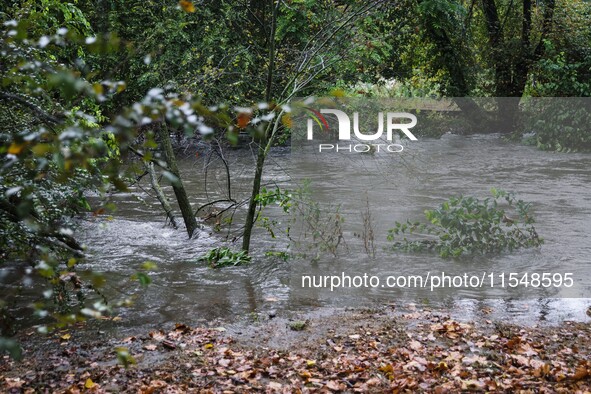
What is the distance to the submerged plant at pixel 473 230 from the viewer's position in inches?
324

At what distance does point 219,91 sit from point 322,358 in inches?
197

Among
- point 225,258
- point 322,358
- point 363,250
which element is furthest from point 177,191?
point 322,358

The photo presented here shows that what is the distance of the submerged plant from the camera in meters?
8.23

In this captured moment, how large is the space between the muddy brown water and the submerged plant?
0.46 feet

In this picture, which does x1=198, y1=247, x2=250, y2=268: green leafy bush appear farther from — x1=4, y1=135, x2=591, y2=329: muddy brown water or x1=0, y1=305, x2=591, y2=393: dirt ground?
x1=0, y1=305, x2=591, y2=393: dirt ground

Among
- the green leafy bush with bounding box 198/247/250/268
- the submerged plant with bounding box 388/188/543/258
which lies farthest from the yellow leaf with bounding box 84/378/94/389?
the submerged plant with bounding box 388/188/543/258

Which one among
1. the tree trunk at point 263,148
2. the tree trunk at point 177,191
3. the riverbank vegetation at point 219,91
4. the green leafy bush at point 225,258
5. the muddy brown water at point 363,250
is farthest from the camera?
the tree trunk at point 177,191

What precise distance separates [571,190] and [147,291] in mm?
7527

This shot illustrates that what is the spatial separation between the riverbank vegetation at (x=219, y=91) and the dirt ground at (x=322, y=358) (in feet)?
0.27

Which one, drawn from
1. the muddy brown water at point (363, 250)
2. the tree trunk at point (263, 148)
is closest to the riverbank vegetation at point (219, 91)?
the tree trunk at point (263, 148)

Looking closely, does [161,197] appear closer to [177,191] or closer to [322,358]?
[177,191]

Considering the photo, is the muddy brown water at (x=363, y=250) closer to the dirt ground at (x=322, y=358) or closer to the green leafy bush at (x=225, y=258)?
the green leafy bush at (x=225, y=258)

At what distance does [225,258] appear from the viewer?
857 cm

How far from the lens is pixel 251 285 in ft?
25.7
